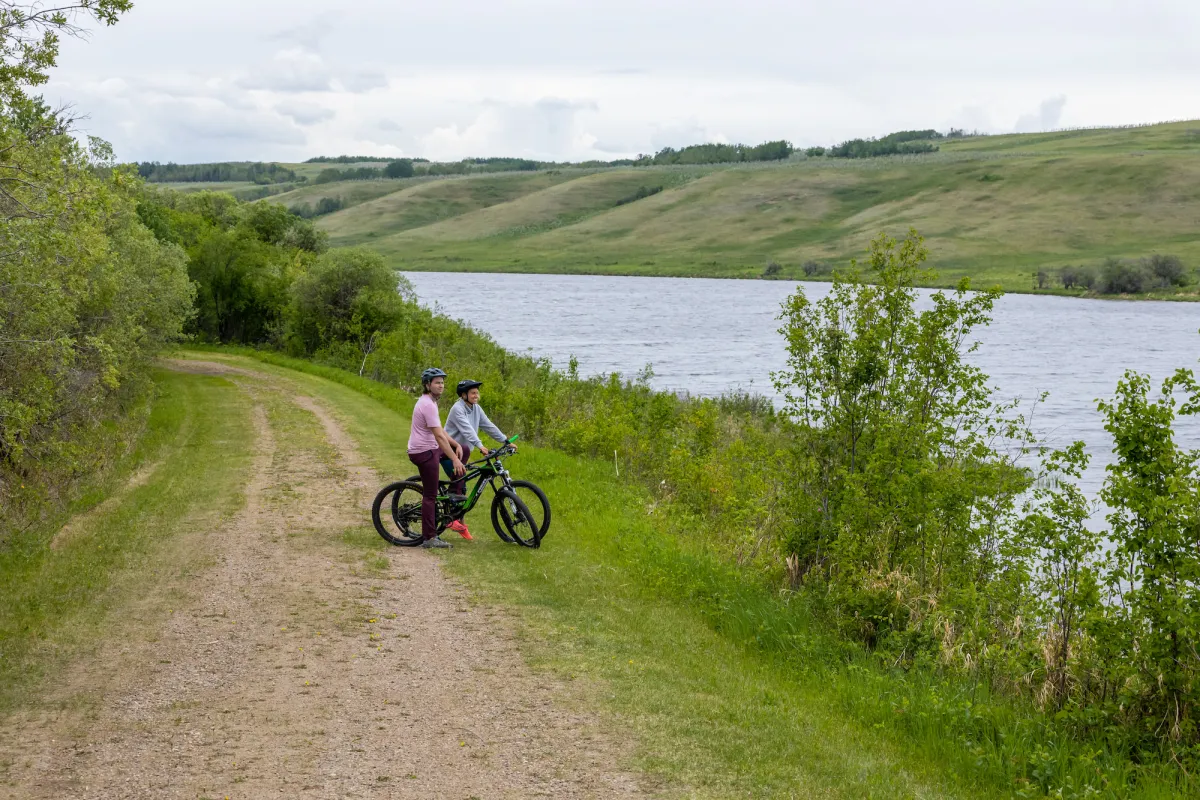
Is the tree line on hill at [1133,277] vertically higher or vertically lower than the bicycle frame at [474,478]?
higher

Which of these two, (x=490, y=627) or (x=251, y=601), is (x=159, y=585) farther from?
(x=490, y=627)

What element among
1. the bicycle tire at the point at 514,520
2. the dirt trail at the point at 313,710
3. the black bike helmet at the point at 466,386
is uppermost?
the black bike helmet at the point at 466,386

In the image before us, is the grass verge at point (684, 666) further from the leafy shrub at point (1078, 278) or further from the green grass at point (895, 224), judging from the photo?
the green grass at point (895, 224)

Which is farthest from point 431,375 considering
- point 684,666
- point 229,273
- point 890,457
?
point 229,273

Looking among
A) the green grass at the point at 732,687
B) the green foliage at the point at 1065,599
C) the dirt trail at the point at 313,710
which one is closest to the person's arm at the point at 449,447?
the green grass at the point at 732,687

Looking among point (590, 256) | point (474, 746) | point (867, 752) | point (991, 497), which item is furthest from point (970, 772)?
point (590, 256)

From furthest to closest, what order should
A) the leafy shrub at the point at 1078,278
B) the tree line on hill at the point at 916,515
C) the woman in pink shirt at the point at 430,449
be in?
the leafy shrub at the point at 1078,278 < the woman in pink shirt at the point at 430,449 < the tree line on hill at the point at 916,515

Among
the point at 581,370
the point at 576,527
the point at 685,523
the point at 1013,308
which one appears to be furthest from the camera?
the point at 1013,308

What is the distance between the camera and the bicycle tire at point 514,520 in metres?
13.6

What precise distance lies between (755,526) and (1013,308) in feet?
239

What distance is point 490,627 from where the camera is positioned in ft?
33.7

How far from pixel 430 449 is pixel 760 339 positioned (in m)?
50.6

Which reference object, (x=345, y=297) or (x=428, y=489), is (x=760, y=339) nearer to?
(x=345, y=297)

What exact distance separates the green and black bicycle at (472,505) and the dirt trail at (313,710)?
1577mm
